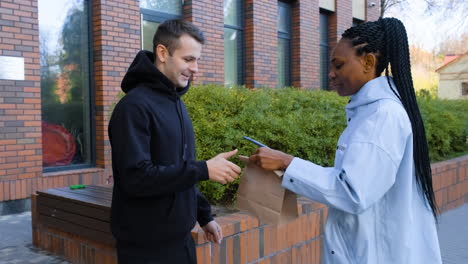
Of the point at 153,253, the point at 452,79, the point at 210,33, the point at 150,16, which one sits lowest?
the point at 153,253

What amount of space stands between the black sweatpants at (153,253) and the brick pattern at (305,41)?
10.1m

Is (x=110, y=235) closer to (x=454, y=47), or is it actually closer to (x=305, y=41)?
(x=305, y=41)

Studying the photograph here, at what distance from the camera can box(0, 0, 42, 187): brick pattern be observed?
20.5 ft

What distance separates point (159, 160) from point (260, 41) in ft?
29.1

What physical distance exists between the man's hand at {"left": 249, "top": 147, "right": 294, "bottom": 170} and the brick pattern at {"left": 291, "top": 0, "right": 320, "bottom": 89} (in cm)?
1023

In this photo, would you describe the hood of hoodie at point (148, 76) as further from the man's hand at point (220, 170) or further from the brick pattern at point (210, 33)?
the brick pattern at point (210, 33)

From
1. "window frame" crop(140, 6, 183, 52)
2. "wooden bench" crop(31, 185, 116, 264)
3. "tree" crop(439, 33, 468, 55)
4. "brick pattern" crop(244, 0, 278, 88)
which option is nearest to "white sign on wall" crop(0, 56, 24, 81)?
"window frame" crop(140, 6, 183, 52)

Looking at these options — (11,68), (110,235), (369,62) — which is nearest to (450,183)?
(110,235)

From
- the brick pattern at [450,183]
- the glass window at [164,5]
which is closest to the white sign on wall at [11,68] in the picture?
the glass window at [164,5]

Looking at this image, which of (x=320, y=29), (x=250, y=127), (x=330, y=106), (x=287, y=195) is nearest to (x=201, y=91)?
(x=250, y=127)

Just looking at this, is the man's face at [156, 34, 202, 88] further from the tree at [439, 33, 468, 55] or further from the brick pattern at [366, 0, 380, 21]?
the tree at [439, 33, 468, 55]

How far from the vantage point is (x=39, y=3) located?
6992mm

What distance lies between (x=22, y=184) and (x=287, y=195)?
17.4 ft

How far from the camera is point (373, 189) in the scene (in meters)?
1.71
